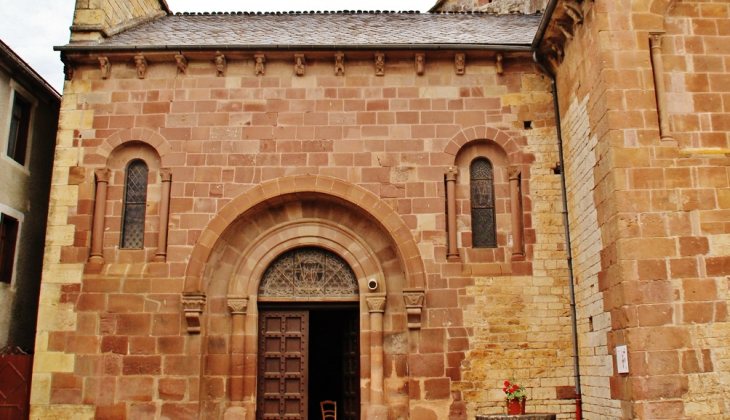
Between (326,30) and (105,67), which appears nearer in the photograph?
(105,67)

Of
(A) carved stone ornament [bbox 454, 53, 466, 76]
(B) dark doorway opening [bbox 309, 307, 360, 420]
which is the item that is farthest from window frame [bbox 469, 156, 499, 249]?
(B) dark doorway opening [bbox 309, 307, 360, 420]

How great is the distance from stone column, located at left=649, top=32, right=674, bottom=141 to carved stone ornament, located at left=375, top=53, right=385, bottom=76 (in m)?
4.46

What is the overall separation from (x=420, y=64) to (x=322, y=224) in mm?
3222

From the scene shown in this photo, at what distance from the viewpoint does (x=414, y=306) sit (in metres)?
11.5

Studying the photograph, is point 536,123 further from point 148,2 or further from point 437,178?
point 148,2

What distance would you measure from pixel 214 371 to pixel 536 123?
6773 millimetres

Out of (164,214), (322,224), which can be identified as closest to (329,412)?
(322,224)

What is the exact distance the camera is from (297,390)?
11.9 m

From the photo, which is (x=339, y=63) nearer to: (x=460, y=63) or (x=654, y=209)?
(x=460, y=63)

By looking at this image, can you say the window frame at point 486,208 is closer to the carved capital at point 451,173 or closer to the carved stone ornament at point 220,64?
the carved capital at point 451,173

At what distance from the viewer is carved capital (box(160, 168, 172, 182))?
12.1 m

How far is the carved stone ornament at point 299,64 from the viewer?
12.4 m

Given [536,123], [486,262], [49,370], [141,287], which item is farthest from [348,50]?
[49,370]

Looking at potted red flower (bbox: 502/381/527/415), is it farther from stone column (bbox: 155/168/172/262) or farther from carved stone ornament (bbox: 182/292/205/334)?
stone column (bbox: 155/168/172/262)
